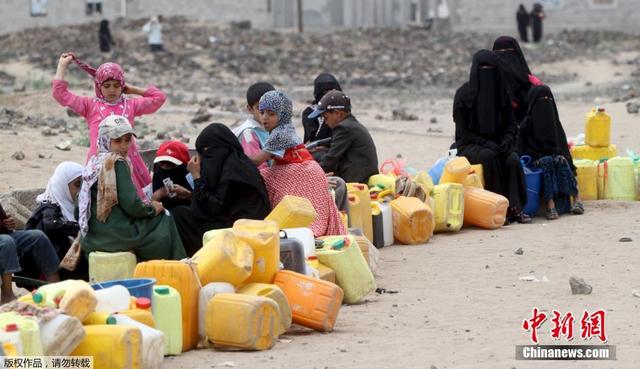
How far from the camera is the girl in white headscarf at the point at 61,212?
718cm

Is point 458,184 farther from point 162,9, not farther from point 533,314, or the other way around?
point 162,9

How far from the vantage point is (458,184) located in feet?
31.1

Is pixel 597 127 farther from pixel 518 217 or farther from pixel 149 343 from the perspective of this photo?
pixel 149 343

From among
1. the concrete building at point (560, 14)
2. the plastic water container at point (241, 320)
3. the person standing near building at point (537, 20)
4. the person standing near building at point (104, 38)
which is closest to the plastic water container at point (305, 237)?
the plastic water container at point (241, 320)

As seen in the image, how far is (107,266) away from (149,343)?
1476mm

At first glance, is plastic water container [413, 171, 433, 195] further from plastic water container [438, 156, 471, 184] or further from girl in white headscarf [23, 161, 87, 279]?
girl in white headscarf [23, 161, 87, 279]

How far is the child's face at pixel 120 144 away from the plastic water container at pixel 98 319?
1.63 meters

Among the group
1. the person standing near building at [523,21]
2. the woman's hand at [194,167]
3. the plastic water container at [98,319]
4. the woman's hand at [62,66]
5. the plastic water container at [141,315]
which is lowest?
the person standing near building at [523,21]

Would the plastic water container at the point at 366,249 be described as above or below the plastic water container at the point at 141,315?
below

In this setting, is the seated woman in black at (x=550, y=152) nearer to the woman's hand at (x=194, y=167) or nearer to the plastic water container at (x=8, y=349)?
the woman's hand at (x=194, y=167)

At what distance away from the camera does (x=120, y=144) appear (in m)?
6.86

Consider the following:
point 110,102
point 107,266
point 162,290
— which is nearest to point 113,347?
point 162,290

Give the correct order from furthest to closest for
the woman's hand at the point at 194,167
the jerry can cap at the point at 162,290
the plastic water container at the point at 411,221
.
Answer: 1. the plastic water container at the point at 411,221
2. the woman's hand at the point at 194,167
3. the jerry can cap at the point at 162,290

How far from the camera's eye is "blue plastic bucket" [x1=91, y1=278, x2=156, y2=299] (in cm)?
573
